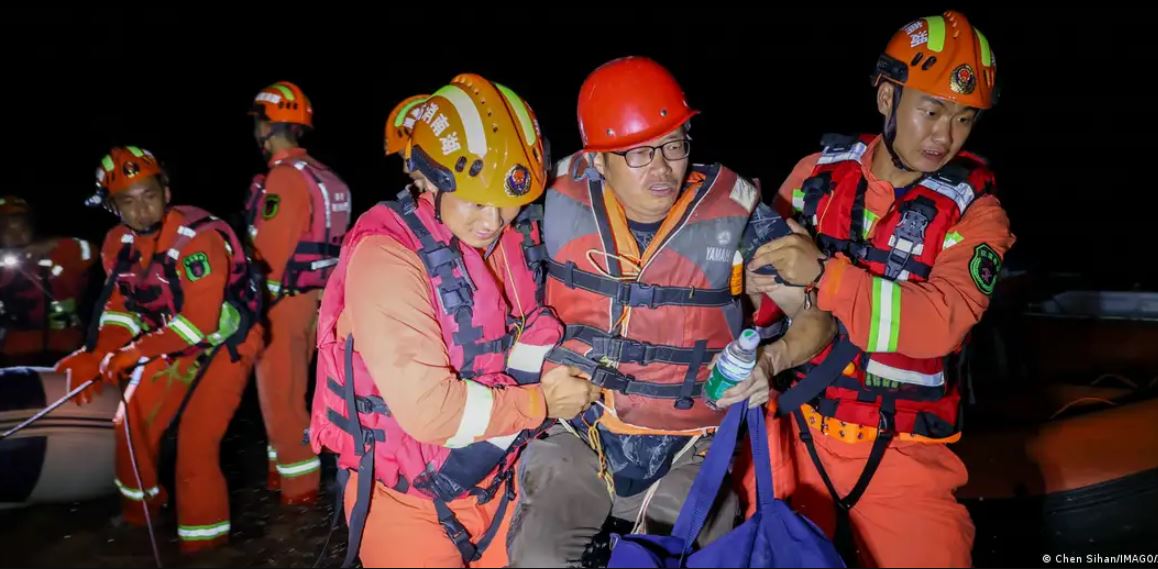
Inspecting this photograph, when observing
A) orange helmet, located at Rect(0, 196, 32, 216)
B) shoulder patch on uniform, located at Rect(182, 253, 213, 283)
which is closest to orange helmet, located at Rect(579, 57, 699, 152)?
shoulder patch on uniform, located at Rect(182, 253, 213, 283)

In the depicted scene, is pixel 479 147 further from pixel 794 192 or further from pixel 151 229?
pixel 151 229

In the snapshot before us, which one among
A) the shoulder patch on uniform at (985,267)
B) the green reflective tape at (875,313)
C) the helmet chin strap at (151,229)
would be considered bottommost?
the helmet chin strap at (151,229)

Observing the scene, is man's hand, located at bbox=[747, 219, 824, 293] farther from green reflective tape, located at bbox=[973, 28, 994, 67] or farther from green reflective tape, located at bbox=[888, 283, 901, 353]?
green reflective tape, located at bbox=[973, 28, 994, 67]

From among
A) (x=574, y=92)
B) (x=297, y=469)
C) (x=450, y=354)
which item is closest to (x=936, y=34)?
(x=450, y=354)

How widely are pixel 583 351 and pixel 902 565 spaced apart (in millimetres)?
1204

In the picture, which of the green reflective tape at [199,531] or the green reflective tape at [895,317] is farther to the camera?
the green reflective tape at [199,531]

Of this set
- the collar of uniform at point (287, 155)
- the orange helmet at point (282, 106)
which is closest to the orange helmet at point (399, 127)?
the collar of uniform at point (287, 155)

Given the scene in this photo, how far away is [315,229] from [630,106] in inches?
129

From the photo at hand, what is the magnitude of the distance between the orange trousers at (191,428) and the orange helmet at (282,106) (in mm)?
1765

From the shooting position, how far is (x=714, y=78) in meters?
15.0

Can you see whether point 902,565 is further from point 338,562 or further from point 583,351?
point 338,562

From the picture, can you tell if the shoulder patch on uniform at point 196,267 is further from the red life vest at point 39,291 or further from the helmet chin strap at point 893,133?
the helmet chin strap at point 893,133

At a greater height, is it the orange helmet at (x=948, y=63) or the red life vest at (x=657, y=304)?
the orange helmet at (x=948, y=63)

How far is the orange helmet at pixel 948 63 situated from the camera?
8.18 feet
